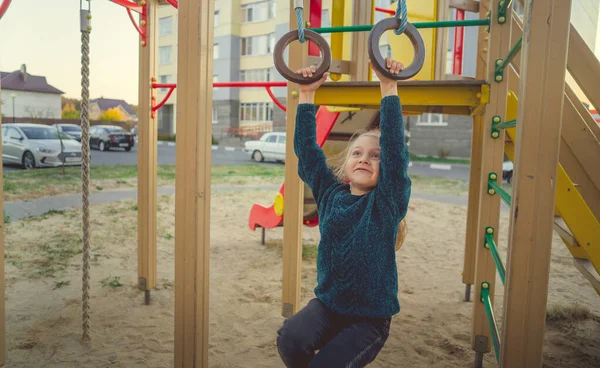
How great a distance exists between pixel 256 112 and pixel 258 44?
3.88 metres

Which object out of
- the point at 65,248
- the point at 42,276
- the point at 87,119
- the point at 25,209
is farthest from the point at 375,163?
the point at 25,209

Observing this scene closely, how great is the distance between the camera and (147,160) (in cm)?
324

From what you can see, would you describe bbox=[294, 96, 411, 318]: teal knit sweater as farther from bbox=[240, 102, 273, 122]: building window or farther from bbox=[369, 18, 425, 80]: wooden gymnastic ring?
bbox=[240, 102, 273, 122]: building window

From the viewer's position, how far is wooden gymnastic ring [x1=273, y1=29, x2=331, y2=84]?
1.62 m

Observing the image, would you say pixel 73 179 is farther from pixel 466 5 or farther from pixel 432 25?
pixel 432 25

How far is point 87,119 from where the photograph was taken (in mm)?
2279

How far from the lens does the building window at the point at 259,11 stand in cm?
2580

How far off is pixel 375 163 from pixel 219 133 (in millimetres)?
26831

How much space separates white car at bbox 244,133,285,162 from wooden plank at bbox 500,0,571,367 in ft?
50.0

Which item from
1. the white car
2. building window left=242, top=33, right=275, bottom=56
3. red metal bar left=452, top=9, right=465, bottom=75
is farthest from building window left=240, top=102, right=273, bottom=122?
red metal bar left=452, top=9, right=465, bottom=75

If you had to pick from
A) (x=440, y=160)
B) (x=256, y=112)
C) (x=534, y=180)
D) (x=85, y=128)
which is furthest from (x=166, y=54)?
(x=534, y=180)

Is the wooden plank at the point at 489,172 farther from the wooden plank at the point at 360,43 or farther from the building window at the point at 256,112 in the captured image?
the building window at the point at 256,112

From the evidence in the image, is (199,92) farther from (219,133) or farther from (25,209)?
(219,133)

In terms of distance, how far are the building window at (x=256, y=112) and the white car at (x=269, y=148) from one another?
9297mm
